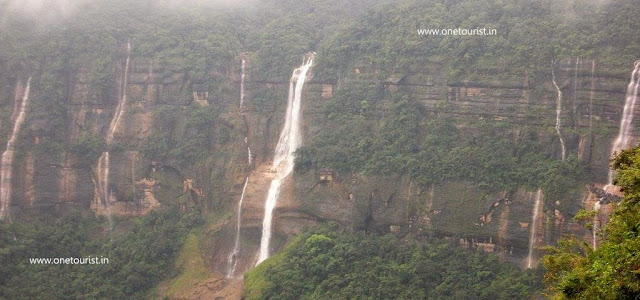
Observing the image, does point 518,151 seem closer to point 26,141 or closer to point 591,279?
point 591,279

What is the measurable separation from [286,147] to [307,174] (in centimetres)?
212

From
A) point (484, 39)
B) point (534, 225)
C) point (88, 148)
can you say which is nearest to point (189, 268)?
point (88, 148)

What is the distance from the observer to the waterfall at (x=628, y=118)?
21.7 metres

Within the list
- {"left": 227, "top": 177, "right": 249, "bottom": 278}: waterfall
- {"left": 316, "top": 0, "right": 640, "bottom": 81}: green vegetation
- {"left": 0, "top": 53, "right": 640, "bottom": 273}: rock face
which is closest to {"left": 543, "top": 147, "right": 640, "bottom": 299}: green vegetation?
{"left": 0, "top": 53, "right": 640, "bottom": 273}: rock face

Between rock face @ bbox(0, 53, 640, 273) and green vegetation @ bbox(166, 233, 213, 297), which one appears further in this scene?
green vegetation @ bbox(166, 233, 213, 297)

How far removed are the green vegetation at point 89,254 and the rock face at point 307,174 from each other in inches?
40.9

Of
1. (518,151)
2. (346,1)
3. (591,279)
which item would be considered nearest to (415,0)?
(346,1)

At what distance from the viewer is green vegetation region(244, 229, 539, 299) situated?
866 inches

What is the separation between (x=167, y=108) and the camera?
1187 inches

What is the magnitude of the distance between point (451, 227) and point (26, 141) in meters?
16.8

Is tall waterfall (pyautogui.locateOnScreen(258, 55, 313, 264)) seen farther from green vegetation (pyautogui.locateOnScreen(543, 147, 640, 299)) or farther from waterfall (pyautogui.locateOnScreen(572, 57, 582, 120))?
green vegetation (pyautogui.locateOnScreen(543, 147, 640, 299))

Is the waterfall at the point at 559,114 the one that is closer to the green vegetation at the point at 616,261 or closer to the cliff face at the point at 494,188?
the cliff face at the point at 494,188

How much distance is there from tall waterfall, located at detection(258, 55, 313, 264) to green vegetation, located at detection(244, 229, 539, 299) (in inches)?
75.5

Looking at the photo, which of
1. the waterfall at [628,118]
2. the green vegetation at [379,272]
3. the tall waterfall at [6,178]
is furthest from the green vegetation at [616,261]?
the tall waterfall at [6,178]
